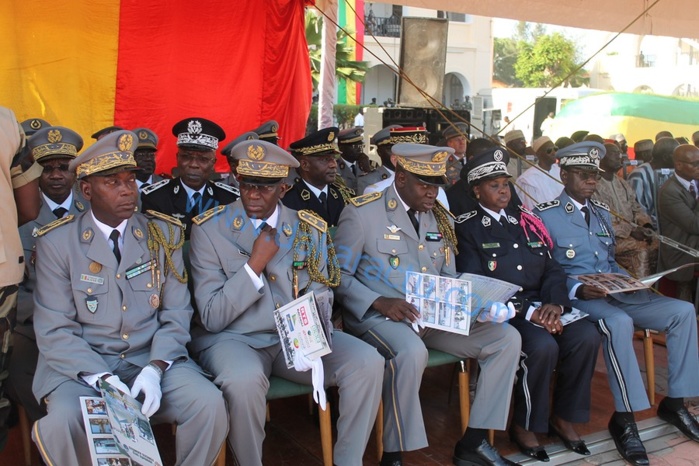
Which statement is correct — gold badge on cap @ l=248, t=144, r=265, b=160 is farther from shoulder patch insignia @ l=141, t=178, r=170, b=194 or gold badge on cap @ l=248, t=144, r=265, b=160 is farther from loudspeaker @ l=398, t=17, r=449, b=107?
loudspeaker @ l=398, t=17, r=449, b=107

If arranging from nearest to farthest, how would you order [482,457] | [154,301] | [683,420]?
[154,301] < [482,457] < [683,420]

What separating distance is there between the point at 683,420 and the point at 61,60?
5.58 m

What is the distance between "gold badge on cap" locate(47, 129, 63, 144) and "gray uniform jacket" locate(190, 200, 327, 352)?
3.81 feet

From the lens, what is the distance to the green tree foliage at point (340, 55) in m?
18.8

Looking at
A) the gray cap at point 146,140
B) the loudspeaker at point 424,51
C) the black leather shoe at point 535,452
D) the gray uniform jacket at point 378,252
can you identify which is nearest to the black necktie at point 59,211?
the gray cap at point 146,140

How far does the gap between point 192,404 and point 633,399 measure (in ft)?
8.54

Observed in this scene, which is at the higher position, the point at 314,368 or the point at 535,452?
the point at 314,368

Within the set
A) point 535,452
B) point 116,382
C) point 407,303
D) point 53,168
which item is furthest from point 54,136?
point 535,452

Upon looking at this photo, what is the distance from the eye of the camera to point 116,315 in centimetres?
304

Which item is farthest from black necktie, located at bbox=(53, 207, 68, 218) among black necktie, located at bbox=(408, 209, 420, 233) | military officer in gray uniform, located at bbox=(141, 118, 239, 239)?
black necktie, located at bbox=(408, 209, 420, 233)

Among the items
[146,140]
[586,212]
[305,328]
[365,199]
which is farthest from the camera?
[146,140]

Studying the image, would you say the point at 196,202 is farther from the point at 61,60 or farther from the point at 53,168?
the point at 61,60

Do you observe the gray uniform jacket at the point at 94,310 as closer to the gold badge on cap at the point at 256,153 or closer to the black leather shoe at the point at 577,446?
the gold badge on cap at the point at 256,153

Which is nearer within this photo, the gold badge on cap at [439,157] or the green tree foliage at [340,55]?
the gold badge on cap at [439,157]
